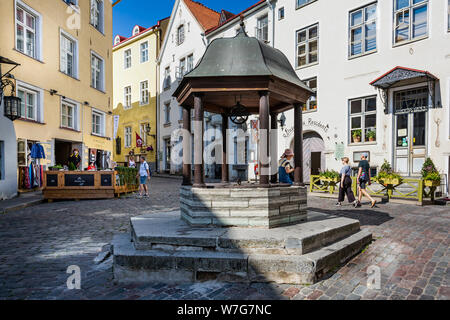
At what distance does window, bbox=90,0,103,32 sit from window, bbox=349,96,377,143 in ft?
48.2

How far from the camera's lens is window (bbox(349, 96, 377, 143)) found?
535 inches

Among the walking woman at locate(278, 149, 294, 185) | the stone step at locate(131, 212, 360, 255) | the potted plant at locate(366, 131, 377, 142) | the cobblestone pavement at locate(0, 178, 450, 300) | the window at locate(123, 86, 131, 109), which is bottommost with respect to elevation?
the cobblestone pavement at locate(0, 178, 450, 300)

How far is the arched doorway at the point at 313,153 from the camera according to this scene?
15952 millimetres

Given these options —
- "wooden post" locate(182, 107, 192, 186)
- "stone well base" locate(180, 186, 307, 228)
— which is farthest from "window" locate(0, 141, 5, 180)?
"stone well base" locate(180, 186, 307, 228)

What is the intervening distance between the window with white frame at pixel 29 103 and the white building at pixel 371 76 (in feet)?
39.4

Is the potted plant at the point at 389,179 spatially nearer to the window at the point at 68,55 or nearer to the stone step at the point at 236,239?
the stone step at the point at 236,239

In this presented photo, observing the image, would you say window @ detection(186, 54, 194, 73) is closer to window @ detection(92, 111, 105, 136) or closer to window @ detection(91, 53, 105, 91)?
window @ detection(91, 53, 105, 91)

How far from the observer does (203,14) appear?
86.2ft

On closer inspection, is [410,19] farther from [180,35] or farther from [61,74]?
[180,35]

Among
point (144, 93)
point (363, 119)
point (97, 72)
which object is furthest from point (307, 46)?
point (144, 93)

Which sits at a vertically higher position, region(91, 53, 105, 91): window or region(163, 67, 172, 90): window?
region(163, 67, 172, 90): window
